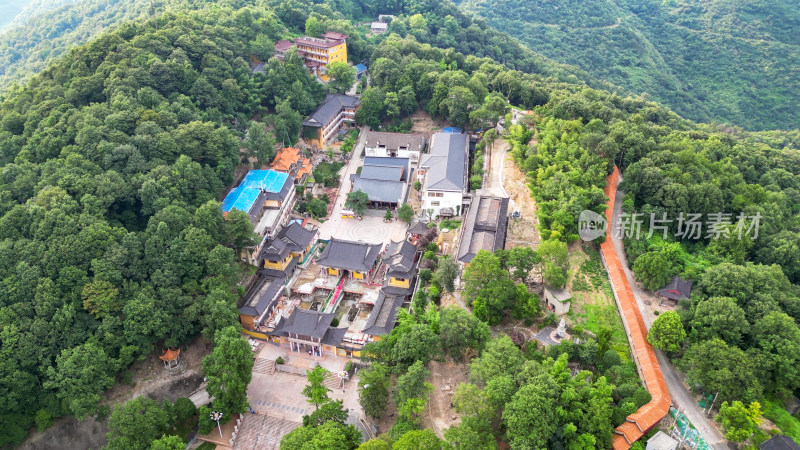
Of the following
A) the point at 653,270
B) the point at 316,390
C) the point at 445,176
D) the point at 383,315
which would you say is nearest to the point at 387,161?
the point at 445,176

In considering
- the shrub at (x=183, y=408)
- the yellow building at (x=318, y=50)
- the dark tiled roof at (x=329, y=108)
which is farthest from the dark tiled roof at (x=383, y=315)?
the yellow building at (x=318, y=50)

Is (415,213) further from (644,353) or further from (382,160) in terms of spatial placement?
(644,353)

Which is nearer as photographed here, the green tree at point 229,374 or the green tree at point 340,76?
the green tree at point 229,374

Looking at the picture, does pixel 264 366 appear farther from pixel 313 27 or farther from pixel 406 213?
pixel 313 27

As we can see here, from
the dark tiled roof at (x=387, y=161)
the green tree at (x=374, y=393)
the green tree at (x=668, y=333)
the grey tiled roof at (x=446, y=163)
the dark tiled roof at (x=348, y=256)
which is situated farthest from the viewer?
the dark tiled roof at (x=387, y=161)

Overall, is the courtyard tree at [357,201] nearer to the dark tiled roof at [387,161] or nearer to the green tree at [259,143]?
the dark tiled roof at [387,161]
